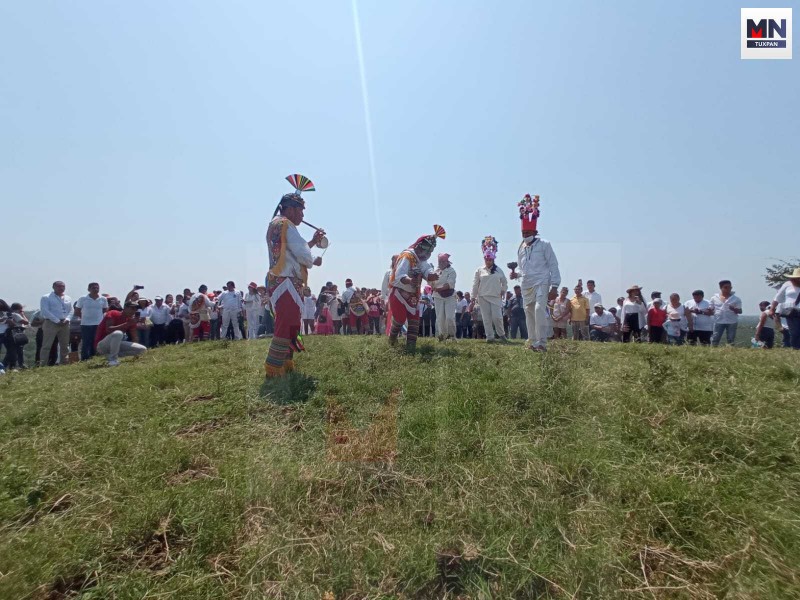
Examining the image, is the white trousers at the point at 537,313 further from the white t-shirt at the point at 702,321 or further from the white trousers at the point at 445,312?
the white t-shirt at the point at 702,321

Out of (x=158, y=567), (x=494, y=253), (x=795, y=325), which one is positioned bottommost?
(x=158, y=567)

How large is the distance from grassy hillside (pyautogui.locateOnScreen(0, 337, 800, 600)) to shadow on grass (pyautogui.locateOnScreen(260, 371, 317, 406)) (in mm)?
57

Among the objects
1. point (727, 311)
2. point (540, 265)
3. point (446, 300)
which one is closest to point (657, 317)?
point (727, 311)

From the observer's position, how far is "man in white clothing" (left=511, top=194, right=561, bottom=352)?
7617 mm

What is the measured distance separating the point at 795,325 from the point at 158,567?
10274mm

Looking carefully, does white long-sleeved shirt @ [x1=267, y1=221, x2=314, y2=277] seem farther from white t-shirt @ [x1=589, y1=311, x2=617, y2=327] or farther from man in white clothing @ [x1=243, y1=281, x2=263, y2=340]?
white t-shirt @ [x1=589, y1=311, x2=617, y2=327]

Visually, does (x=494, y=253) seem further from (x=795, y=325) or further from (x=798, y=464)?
(x=798, y=464)

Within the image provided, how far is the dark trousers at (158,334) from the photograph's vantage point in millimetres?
14117

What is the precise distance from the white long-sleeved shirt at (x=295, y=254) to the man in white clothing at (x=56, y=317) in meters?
7.88

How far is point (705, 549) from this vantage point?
2.23 metres

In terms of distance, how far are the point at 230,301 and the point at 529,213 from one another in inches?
387

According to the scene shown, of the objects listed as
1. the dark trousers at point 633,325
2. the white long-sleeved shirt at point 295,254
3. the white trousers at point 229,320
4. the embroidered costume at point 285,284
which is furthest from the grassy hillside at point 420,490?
the white trousers at point 229,320

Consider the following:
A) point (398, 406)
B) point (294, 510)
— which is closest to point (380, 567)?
point (294, 510)

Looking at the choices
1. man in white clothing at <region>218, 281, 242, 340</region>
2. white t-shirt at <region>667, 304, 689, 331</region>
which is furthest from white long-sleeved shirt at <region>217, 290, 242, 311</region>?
white t-shirt at <region>667, 304, 689, 331</region>
